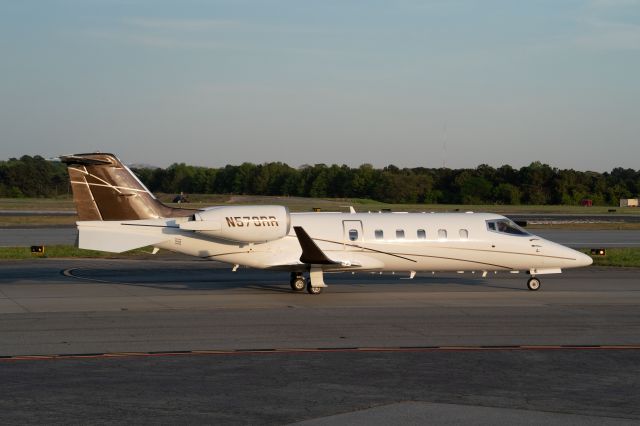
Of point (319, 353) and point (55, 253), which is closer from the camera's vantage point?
point (319, 353)

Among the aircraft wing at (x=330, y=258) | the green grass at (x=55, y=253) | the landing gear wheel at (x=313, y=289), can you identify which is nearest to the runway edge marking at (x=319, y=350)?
the aircraft wing at (x=330, y=258)

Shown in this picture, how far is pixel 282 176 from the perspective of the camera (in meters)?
134

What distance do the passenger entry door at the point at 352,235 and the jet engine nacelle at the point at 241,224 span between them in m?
1.88

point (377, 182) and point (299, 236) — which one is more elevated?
point (377, 182)

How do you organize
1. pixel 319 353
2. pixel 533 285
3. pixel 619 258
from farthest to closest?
1. pixel 619 258
2. pixel 533 285
3. pixel 319 353

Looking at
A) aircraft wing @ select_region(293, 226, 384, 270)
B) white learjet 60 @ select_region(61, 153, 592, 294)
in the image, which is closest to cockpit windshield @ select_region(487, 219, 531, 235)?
white learjet 60 @ select_region(61, 153, 592, 294)

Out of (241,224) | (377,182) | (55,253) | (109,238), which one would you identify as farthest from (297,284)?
(377,182)

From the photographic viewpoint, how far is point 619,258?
3769cm

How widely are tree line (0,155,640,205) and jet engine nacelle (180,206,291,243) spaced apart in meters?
86.4

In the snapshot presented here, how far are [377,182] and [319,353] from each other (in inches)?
4193

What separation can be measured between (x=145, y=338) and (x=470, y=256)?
39.8 feet

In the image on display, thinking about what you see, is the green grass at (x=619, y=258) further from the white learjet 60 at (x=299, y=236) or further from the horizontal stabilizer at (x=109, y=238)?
the horizontal stabilizer at (x=109, y=238)

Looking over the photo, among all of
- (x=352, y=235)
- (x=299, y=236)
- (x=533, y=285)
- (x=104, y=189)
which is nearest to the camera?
(x=299, y=236)

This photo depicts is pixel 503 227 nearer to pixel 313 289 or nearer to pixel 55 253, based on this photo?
pixel 313 289
